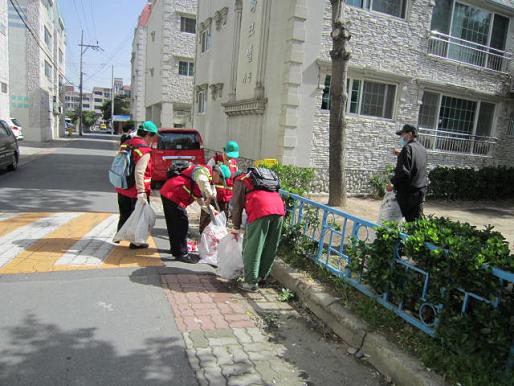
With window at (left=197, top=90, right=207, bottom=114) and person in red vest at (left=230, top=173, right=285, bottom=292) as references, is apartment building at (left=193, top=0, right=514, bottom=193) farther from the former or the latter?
person in red vest at (left=230, top=173, right=285, bottom=292)

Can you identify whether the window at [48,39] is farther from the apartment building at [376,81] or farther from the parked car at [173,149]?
the parked car at [173,149]

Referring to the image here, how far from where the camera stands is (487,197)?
514 inches

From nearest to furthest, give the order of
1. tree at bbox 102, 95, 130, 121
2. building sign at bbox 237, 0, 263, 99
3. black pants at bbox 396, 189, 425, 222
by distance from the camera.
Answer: black pants at bbox 396, 189, 425, 222 → building sign at bbox 237, 0, 263, 99 → tree at bbox 102, 95, 130, 121

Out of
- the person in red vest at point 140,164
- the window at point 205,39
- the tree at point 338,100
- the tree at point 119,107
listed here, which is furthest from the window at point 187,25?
the tree at point 119,107

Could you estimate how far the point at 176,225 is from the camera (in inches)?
213

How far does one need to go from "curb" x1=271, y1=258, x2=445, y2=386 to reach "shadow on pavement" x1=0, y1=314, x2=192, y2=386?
57.3 inches

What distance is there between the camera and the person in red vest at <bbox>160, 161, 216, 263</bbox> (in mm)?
5213

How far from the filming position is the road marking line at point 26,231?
542 centimetres

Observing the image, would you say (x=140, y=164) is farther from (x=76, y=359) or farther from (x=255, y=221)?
(x=76, y=359)

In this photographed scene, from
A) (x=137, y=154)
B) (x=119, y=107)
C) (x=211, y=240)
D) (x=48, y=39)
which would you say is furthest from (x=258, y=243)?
(x=119, y=107)

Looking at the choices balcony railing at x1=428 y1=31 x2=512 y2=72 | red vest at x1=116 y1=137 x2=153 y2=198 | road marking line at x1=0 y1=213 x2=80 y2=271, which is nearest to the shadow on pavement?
road marking line at x1=0 y1=213 x2=80 y2=271

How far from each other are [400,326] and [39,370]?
279 centimetres

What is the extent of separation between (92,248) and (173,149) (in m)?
6.60

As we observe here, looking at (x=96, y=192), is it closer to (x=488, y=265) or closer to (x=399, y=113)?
(x=399, y=113)
